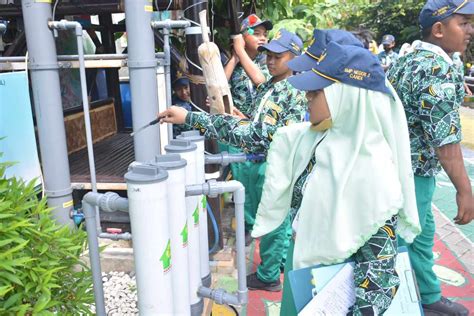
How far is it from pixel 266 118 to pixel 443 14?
1170 mm

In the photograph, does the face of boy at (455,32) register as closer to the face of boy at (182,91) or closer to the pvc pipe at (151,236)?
the pvc pipe at (151,236)

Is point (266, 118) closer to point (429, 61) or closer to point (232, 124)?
point (232, 124)

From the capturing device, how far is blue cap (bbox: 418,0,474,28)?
2.45 meters

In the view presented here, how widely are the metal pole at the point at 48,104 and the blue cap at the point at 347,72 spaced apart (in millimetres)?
1714

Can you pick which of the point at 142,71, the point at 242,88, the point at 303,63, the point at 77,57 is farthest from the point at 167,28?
the point at 242,88

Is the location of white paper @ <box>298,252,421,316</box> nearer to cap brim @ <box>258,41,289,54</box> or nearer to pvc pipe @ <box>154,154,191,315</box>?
pvc pipe @ <box>154,154,191,315</box>

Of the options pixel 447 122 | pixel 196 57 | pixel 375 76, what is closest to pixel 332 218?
pixel 375 76

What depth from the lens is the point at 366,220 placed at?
59.1 inches

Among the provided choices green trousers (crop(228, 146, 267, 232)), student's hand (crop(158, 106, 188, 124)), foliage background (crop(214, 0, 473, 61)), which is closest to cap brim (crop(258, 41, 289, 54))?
green trousers (crop(228, 146, 267, 232))

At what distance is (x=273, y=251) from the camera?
3.42m

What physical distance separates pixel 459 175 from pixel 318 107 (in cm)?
130

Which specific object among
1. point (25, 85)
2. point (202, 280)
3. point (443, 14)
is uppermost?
point (443, 14)

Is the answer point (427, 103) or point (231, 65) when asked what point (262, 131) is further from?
point (231, 65)

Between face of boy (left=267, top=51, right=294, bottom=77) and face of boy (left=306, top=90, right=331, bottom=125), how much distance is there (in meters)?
1.48
